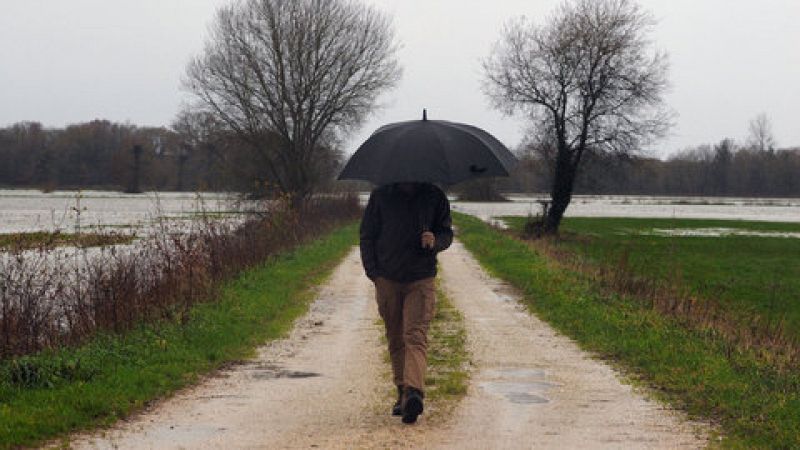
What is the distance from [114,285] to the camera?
1276cm

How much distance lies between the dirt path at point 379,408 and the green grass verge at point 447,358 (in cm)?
17

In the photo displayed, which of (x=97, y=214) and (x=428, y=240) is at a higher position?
(x=428, y=240)

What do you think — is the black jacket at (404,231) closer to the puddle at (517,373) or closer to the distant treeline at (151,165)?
the puddle at (517,373)

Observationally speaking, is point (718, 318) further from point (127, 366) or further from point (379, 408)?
point (127, 366)

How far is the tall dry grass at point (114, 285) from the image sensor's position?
1107cm

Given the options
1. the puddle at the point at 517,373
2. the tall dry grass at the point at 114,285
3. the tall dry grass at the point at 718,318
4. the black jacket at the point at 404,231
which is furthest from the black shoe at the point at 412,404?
the tall dry grass at the point at 114,285

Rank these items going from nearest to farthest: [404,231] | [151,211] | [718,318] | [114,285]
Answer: [404,231], [114,285], [718,318], [151,211]

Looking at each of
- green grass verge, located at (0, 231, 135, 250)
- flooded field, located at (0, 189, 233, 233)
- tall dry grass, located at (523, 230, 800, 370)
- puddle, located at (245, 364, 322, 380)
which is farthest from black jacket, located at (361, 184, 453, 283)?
flooded field, located at (0, 189, 233, 233)

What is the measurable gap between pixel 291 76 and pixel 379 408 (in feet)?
142

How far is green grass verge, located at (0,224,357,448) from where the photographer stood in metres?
7.12

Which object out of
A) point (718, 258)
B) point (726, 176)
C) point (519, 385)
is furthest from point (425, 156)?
point (726, 176)

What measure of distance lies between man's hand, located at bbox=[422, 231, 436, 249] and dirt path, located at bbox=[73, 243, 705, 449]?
55.7 inches

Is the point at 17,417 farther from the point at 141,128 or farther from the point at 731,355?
the point at 141,128

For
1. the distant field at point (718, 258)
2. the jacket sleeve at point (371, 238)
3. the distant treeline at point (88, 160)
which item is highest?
the distant treeline at point (88, 160)
